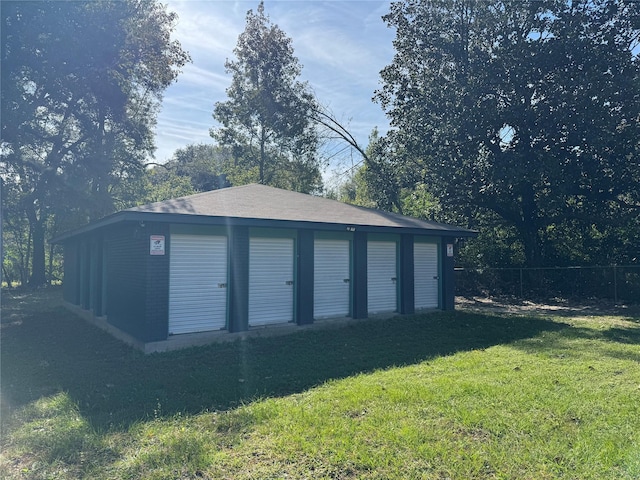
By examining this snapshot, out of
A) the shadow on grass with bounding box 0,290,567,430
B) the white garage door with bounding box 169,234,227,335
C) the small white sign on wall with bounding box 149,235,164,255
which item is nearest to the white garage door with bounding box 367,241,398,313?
the shadow on grass with bounding box 0,290,567,430

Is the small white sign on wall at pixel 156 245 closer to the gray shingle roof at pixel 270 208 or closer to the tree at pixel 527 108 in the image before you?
the gray shingle roof at pixel 270 208

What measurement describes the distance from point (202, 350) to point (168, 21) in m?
14.5

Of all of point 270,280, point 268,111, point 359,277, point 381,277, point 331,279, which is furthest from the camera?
point 268,111

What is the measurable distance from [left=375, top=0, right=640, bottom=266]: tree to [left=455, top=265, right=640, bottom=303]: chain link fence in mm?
941

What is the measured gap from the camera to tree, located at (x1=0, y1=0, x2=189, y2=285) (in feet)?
42.0

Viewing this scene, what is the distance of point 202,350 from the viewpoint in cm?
726

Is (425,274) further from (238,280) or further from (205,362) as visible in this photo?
(205,362)

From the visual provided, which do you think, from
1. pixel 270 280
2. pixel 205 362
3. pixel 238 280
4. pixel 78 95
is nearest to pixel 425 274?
pixel 270 280

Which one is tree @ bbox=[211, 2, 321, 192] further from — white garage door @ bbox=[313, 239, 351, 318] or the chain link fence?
white garage door @ bbox=[313, 239, 351, 318]

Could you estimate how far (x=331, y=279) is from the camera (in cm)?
965

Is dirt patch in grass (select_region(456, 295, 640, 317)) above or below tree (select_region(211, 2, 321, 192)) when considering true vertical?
below

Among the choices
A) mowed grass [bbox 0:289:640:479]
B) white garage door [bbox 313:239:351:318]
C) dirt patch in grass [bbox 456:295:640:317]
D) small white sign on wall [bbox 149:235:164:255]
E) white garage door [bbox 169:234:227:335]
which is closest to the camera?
mowed grass [bbox 0:289:640:479]

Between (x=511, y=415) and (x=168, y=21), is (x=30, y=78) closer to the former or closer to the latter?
(x=168, y=21)

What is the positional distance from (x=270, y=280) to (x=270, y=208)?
1606mm
